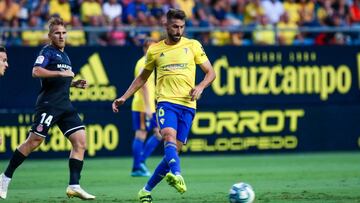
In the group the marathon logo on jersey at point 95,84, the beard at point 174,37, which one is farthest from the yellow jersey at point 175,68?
the marathon logo on jersey at point 95,84

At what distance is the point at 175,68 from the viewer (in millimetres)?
11547

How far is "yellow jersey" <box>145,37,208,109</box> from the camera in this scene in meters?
11.5

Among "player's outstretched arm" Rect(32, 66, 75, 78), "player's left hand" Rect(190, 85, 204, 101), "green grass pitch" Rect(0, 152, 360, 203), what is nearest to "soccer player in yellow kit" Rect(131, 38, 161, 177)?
"green grass pitch" Rect(0, 152, 360, 203)

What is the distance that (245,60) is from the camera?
22.7 meters

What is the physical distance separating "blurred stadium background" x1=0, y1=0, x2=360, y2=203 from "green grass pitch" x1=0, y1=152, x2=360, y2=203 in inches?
7.8

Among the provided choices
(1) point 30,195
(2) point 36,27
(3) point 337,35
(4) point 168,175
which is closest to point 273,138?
(3) point 337,35

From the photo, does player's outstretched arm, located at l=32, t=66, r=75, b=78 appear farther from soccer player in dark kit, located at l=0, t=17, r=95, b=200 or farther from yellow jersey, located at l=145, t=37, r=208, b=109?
yellow jersey, located at l=145, t=37, r=208, b=109

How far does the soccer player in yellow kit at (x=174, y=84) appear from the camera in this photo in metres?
11.3

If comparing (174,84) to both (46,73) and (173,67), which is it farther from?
(46,73)

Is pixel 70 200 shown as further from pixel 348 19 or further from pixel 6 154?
pixel 348 19

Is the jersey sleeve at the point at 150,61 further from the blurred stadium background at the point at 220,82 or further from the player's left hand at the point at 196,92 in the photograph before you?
the blurred stadium background at the point at 220,82

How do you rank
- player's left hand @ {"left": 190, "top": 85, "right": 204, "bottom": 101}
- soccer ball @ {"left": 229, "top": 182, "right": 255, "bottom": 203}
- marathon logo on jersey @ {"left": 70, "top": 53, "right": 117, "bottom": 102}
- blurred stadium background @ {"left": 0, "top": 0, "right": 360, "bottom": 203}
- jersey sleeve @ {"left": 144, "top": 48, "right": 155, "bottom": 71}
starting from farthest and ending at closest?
marathon logo on jersey @ {"left": 70, "top": 53, "right": 117, "bottom": 102}
blurred stadium background @ {"left": 0, "top": 0, "right": 360, "bottom": 203}
jersey sleeve @ {"left": 144, "top": 48, "right": 155, "bottom": 71}
player's left hand @ {"left": 190, "top": 85, "right": 204, "bottom": 101}
soccer ball @ {"left": 229, "top": 182, "right": 255, "bottom": 203}

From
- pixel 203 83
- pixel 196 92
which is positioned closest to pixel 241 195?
pixel 196 92

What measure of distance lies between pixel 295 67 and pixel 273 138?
77.7 inches
